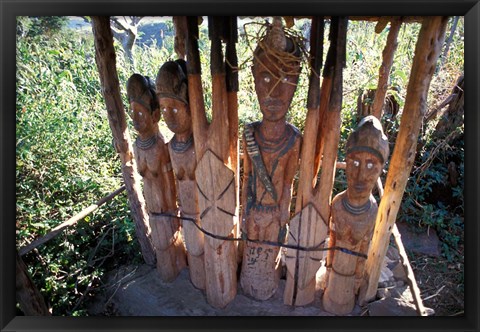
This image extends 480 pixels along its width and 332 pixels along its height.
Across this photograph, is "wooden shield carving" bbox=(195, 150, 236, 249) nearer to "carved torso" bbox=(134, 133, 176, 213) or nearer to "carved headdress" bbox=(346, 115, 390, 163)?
"carved torso" bbox=(134, 133, 176, 213)

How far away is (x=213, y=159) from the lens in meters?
2.07

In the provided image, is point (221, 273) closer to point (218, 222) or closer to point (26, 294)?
point (218, 222)

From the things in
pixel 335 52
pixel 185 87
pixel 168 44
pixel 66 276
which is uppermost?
pixel 168 44

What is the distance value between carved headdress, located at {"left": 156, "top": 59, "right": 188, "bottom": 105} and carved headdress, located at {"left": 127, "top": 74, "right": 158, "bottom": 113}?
15 centimetres

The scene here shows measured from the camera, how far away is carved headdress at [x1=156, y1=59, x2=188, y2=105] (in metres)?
2.05

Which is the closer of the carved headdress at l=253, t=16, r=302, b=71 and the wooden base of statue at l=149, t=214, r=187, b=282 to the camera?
the carved headdress at l=253, t=16, r=302, b=71

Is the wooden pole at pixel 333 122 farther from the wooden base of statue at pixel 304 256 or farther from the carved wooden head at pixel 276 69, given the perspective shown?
the carved wooden head at pixel 276 69

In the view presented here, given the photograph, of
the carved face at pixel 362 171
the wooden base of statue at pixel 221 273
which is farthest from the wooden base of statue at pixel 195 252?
the carved face at pixel 362 171

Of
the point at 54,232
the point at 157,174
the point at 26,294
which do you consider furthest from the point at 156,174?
the point at 26,294

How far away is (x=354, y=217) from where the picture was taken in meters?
1.96

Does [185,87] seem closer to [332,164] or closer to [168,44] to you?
[332,164]

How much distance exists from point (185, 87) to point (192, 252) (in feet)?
3.55

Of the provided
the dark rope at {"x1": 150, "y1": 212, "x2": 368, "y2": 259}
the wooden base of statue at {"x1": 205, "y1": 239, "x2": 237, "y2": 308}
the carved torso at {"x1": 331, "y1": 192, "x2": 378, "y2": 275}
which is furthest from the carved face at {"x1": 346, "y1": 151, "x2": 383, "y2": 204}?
the wooden base of statue at {"x1": 205, "y1": 239, "x2": 237, "y2": 308}
